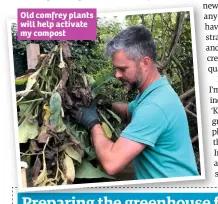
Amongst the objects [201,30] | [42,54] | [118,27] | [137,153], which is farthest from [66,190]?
[201,30]

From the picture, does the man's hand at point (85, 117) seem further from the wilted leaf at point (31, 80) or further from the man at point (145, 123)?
the wilted leaf at point (31, 80)

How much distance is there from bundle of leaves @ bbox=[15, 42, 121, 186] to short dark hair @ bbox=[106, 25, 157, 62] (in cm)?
18

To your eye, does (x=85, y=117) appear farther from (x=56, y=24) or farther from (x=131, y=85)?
(x=56, y=24)

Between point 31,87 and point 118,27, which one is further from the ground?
point 118,27

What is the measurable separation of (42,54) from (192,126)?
647 mm

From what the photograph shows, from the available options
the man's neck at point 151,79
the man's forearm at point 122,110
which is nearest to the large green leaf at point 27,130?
the man's forearm at point 122,110

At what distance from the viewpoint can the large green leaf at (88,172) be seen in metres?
1.95

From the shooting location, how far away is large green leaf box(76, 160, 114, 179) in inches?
76.8

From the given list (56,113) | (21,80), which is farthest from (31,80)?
(56,113)

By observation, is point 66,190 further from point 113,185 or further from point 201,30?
point 201,30

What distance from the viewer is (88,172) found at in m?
1.95

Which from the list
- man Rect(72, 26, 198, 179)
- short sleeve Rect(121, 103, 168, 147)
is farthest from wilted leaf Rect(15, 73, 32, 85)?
short sleeve Rect(121, 103, 168, 147)

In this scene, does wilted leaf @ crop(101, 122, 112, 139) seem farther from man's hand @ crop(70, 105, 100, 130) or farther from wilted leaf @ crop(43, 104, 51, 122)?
wilted leaf @ crop(43, 104, 51, 122)

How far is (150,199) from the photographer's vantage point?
1.98m
